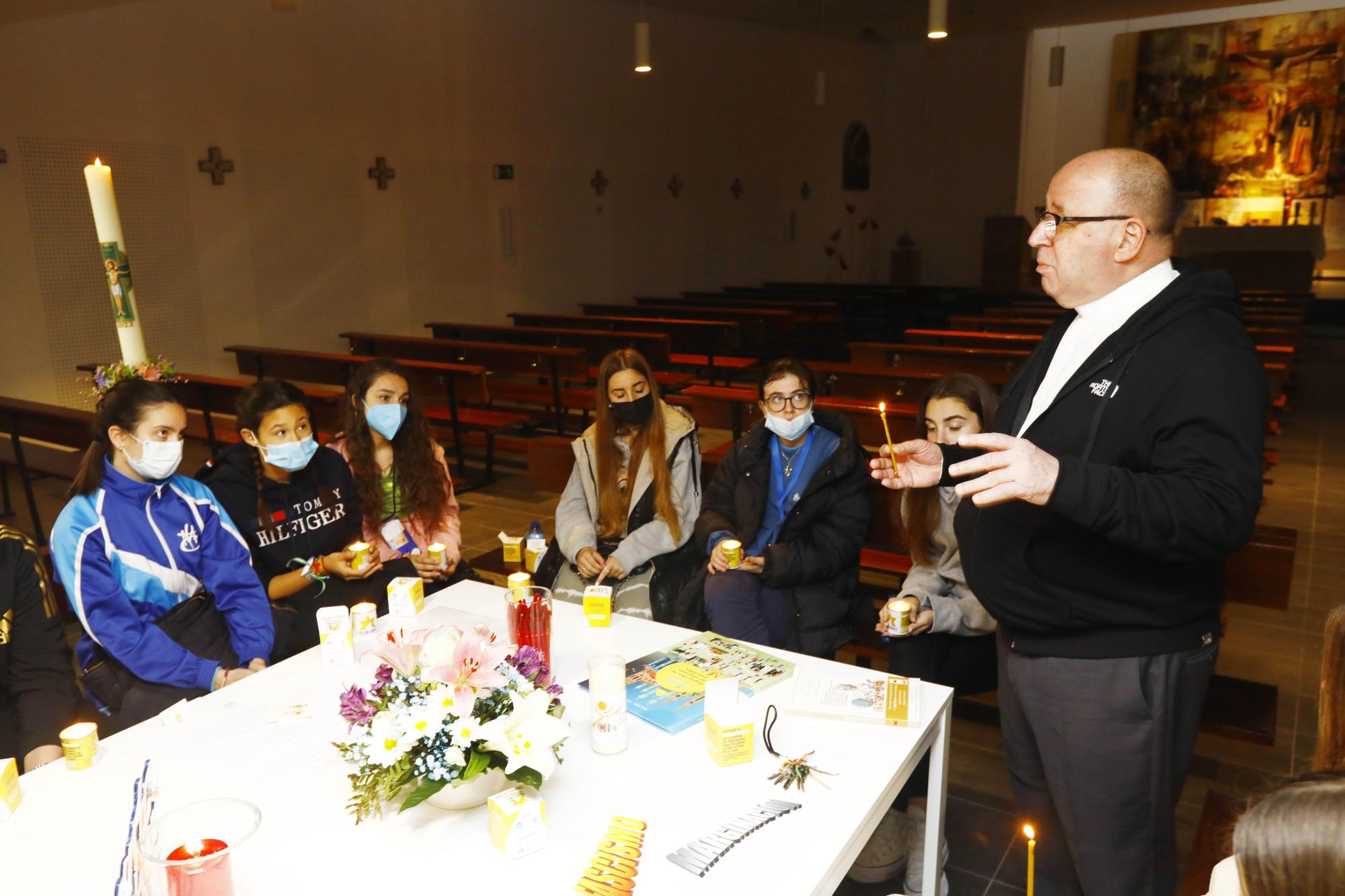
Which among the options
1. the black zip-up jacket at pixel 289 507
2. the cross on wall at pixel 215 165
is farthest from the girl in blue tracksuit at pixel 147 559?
the cross on wall at pixel 215 165

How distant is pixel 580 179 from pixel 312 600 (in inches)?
348

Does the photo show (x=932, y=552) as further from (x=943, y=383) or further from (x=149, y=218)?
(x=149, y=218)

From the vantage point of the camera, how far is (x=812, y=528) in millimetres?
3064

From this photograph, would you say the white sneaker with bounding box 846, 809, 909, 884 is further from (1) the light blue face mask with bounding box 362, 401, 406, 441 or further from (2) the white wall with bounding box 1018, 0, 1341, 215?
(2) the white wall with bounding box 1018, 0, 1341, 215

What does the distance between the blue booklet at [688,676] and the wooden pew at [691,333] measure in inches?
196

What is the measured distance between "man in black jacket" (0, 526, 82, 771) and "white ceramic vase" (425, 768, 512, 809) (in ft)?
4.02

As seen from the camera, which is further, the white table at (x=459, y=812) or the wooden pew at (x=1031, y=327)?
the wooden pew at (x=1031, y=327)

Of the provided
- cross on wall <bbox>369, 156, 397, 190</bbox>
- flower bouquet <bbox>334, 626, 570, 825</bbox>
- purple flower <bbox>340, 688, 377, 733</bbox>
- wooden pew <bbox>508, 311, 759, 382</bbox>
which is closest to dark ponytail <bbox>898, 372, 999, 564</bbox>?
flower bouquet <bbox>334, 626, 570, 825</bbox>

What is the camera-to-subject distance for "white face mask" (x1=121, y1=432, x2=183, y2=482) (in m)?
2.49

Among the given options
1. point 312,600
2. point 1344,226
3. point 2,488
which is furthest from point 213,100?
point 1344,226

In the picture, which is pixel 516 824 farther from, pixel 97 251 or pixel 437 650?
pixel 97 251

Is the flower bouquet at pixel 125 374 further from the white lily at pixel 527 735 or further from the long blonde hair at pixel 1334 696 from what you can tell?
the long blonde hair at pixel 1334 696

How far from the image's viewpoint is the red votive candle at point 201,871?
1235mm

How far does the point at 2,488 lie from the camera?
601cm
